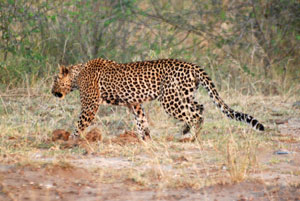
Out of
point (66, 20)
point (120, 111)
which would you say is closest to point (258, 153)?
point (120, 111)

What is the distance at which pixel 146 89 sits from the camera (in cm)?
764

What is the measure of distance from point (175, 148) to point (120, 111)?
294 centimetres

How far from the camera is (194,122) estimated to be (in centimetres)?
754

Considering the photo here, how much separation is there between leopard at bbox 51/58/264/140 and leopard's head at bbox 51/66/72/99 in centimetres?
16

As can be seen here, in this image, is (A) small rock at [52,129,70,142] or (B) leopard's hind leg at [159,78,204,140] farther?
(B) leopard's hind leg at [159,78,204,140]

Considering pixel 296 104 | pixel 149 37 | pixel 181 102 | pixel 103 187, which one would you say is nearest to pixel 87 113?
pixel 181 102

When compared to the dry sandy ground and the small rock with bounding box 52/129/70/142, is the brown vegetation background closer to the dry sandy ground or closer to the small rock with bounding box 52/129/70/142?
the small rock with bounding box 52/129/70/142

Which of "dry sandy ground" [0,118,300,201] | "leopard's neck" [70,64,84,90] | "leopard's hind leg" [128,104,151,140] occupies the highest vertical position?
"leopard's neck" [70,64,84,90]

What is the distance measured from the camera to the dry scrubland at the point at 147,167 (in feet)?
16.3

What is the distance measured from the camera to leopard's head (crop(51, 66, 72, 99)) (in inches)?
319

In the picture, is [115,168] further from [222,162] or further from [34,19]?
[34,19]

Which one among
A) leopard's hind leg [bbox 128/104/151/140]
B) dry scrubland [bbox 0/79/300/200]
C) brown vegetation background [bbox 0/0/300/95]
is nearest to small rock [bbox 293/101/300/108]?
brown vegetation background [bbox 0/0/300/95]

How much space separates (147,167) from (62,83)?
110 inches

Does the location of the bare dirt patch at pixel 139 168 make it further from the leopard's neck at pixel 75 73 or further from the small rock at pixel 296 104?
the small rock at pixel 296 104
